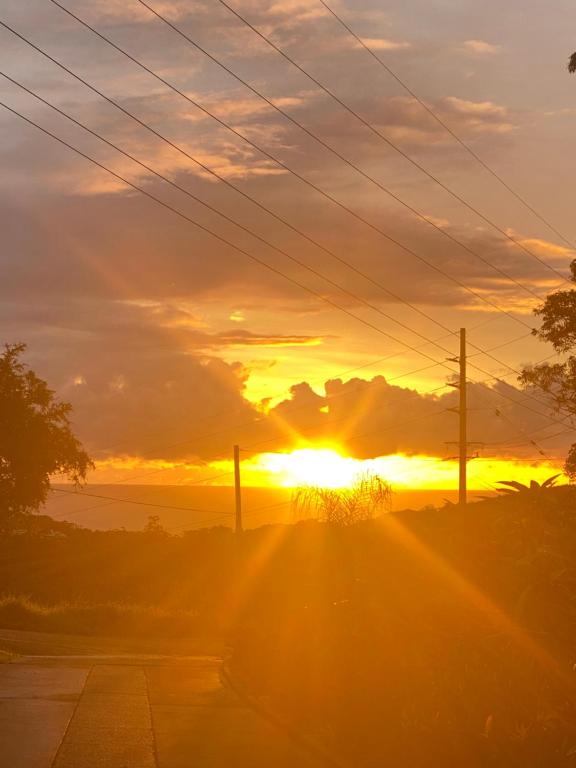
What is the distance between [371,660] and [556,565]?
4424 mm

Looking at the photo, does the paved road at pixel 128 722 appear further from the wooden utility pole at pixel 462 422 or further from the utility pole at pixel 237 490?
the utility pole at pixel 237 490

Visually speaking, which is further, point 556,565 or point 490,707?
point 556,565

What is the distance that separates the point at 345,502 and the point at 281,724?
22.4m

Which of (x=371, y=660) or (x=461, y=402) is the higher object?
(x=461, y=402)

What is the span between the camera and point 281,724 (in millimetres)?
17641

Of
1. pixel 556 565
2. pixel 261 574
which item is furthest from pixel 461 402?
pixel 556 565

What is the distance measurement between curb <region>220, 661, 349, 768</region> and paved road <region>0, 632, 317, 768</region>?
0.50ft

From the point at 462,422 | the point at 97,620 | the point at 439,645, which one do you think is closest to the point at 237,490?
the point at 462,422

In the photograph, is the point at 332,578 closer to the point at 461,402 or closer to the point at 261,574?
the point at 461,402

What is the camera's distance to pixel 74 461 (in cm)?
4719

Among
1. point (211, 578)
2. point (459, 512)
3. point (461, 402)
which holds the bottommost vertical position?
point (211, 578)

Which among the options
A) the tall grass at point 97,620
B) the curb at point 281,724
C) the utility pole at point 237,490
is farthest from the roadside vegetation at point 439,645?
the utility pole at point 237,490

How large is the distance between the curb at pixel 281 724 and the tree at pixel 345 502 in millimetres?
14942

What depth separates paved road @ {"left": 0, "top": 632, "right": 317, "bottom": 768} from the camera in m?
14.8
